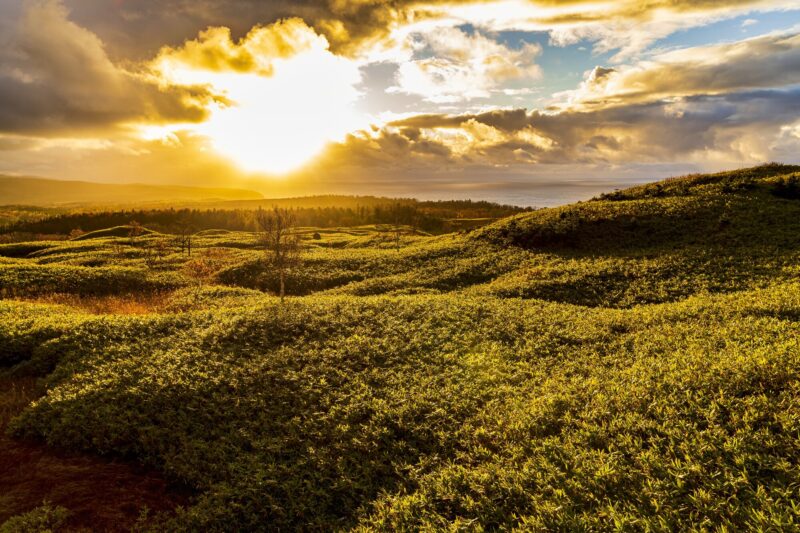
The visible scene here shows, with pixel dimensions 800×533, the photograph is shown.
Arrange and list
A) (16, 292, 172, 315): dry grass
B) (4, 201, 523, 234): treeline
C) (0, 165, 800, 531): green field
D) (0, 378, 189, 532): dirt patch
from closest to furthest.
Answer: (0, 165, 800, 531): green field → (0, 378, 189, 532): dirt patch → (16, 292, 172, 315): dry grass → (4, 201, 523, 234): treeline

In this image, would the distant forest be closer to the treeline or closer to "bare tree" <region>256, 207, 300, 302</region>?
the treeline

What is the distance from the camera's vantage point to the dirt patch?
34.2ft

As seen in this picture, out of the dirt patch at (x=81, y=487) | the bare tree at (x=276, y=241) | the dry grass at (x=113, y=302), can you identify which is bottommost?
the dirt patch at (x=81, y=487)

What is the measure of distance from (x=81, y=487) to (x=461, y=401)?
1213cm

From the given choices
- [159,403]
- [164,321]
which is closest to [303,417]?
[159,403]

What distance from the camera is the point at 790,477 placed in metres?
7.62

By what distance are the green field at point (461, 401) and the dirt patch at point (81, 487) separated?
438mm

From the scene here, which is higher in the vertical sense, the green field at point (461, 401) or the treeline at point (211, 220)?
the treeline at point (211, 220)

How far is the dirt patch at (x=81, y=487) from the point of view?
10411 mm

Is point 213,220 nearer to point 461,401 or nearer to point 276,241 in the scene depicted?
point 276,241

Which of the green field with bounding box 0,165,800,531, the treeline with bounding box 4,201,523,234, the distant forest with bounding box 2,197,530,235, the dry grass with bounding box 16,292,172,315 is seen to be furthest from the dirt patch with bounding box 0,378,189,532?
the distant forest with bounding box 2,197,530,235

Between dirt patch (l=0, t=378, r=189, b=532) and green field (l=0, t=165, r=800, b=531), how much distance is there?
0.44 m

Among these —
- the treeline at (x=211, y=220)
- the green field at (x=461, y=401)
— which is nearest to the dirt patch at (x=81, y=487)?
the green field at (x=461, y=401)

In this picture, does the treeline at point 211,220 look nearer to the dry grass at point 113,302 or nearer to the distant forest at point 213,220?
the distant forest at point 213,220
